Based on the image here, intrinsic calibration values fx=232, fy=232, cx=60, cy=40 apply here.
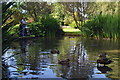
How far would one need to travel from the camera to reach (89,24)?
20.7m

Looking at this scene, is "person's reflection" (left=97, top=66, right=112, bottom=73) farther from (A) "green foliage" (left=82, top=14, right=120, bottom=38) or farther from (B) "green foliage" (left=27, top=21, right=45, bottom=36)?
(B) "green foliage" (left=27, top=21, right=45, bottom=36)

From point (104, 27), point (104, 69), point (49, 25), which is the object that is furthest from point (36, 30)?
point (104, 69)

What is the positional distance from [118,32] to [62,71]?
13.7 metres

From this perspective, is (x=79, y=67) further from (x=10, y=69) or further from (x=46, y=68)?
(x=10, y=69)

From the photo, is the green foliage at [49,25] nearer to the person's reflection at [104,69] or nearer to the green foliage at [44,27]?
the green foliage at [44,27]

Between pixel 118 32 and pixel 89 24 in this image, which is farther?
pixel 89 24

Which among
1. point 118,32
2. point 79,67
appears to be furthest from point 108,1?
point 79,67

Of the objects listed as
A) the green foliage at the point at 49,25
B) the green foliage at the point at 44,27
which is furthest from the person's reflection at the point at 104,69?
the green foliage at the point at 49,25

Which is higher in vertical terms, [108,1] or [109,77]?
[108,1]

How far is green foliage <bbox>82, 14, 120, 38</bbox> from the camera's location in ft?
61.0

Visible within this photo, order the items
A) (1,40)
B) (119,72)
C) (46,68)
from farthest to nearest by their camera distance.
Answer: (46,68), (119,72), (1,40)

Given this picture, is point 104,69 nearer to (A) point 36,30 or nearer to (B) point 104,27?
(B) point 104,27

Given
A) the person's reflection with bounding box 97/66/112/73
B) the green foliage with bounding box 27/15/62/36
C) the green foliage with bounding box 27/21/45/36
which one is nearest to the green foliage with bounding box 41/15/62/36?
the green foliage with bounding box 27/15/62/36

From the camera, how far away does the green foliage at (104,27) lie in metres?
18.6
